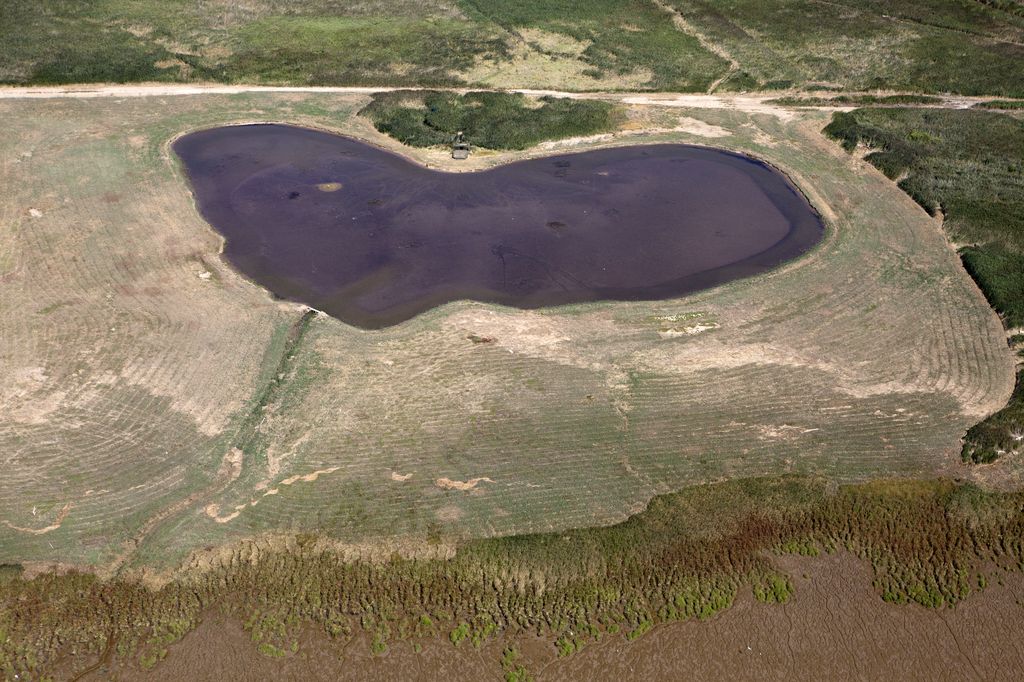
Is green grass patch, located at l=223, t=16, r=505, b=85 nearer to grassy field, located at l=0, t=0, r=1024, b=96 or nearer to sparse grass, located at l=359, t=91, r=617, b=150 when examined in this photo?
grassy field, located at l=0, t=0, r=1024, b=96

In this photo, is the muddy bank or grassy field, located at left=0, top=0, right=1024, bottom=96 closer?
the muddy bank

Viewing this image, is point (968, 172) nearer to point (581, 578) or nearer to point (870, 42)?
point (870, 42)

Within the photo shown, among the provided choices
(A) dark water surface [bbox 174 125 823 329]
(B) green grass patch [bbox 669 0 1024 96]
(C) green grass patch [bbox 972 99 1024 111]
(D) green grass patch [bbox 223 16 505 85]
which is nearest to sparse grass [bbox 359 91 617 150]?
(A) dark water surface [bbox 174 125 823 329]

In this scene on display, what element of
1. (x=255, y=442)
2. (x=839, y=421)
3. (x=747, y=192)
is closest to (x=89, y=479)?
(x=255, y=442)

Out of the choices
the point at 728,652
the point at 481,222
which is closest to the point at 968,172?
the point at 481,222

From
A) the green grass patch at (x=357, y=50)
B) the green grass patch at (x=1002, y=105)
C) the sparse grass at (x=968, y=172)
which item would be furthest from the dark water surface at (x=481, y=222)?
the green grass patch at (x=1002, y=105)

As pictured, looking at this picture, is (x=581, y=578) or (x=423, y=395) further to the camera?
(x=423, y=395)

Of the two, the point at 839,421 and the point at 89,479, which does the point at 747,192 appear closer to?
the point at 839,421
